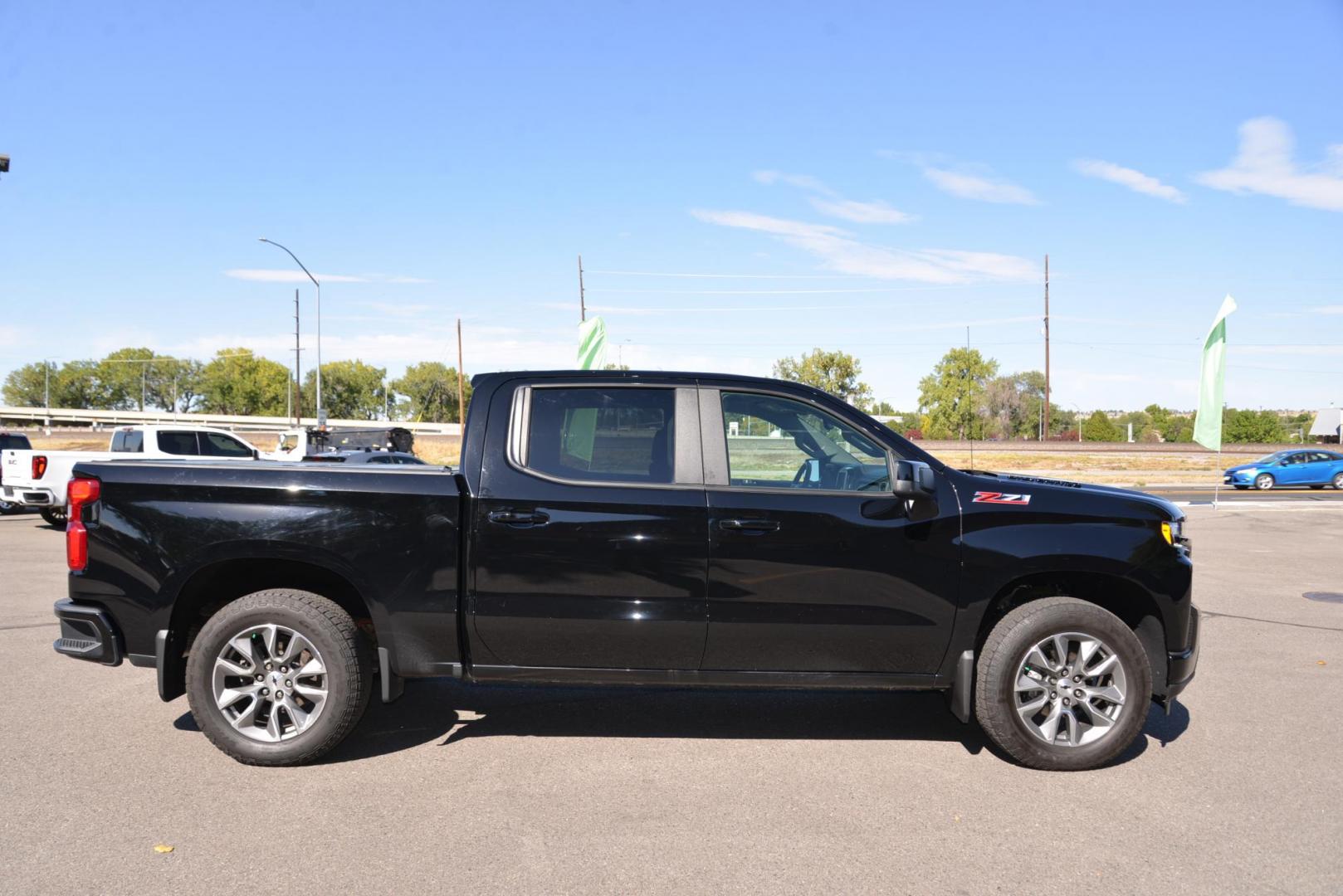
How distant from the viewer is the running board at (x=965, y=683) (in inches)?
174

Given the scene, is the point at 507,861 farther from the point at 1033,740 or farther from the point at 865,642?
the point at 1033,740

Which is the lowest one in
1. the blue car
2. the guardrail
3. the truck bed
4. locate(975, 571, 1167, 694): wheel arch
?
the blue car

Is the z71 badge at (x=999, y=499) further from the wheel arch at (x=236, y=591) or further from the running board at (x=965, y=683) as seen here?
the wheel arch at (x=236, y=591)

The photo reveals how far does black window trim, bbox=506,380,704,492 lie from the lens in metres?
4.43

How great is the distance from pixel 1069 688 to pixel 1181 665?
0.60 meters

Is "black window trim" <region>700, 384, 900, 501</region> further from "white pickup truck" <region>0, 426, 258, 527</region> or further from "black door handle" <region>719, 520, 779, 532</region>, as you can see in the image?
"white pickup truck" <region>0, 426, 258, 527</region>

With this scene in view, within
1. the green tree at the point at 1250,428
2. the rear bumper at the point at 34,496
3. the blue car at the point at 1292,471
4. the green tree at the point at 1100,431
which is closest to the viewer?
the rear bumper at the point at 34,496

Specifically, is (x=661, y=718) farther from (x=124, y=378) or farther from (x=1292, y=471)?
(x=124, y=378)

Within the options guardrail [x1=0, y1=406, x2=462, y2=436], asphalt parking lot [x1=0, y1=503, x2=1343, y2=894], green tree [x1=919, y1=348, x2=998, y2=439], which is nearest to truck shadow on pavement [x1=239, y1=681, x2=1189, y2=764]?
asphalt parking lot [x1=0, y1=503, x2=1343, y2=894]

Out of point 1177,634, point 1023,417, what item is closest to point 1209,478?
point 1177,634

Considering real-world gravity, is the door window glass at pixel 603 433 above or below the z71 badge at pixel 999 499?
above

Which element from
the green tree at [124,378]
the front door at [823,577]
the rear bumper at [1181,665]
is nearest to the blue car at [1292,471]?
the rear bumper at [1181,665]

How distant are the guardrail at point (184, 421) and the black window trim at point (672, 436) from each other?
7919cm

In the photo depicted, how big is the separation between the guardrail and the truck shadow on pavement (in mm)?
78231
